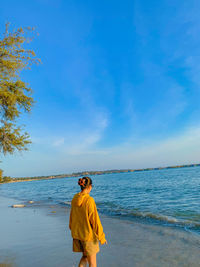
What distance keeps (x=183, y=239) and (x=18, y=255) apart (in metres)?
5.96

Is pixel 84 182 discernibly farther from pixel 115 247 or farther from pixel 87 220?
pixel 115 247

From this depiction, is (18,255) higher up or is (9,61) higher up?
(9,61)

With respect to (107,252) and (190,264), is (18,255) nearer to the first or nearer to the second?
(107,252)

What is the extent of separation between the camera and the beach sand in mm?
5500

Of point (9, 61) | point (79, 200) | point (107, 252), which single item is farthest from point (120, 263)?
point (9, 61)

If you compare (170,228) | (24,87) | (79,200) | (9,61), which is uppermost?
(9,61)

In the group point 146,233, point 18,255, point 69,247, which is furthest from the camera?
point 146,233

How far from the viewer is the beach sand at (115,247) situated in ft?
18.0

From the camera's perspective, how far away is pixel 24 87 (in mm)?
7074

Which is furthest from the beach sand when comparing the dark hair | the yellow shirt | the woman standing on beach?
the dark hair

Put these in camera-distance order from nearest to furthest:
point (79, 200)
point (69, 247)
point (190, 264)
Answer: point (79, 200) → point (190, 264) → point (69, 247)

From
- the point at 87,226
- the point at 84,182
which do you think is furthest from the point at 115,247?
the point at 84,182

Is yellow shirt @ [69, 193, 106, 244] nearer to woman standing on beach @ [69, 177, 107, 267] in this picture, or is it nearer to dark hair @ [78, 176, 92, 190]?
woman standing on beach @ [69, 177, 107, 267]

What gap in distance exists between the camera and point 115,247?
677 cm
